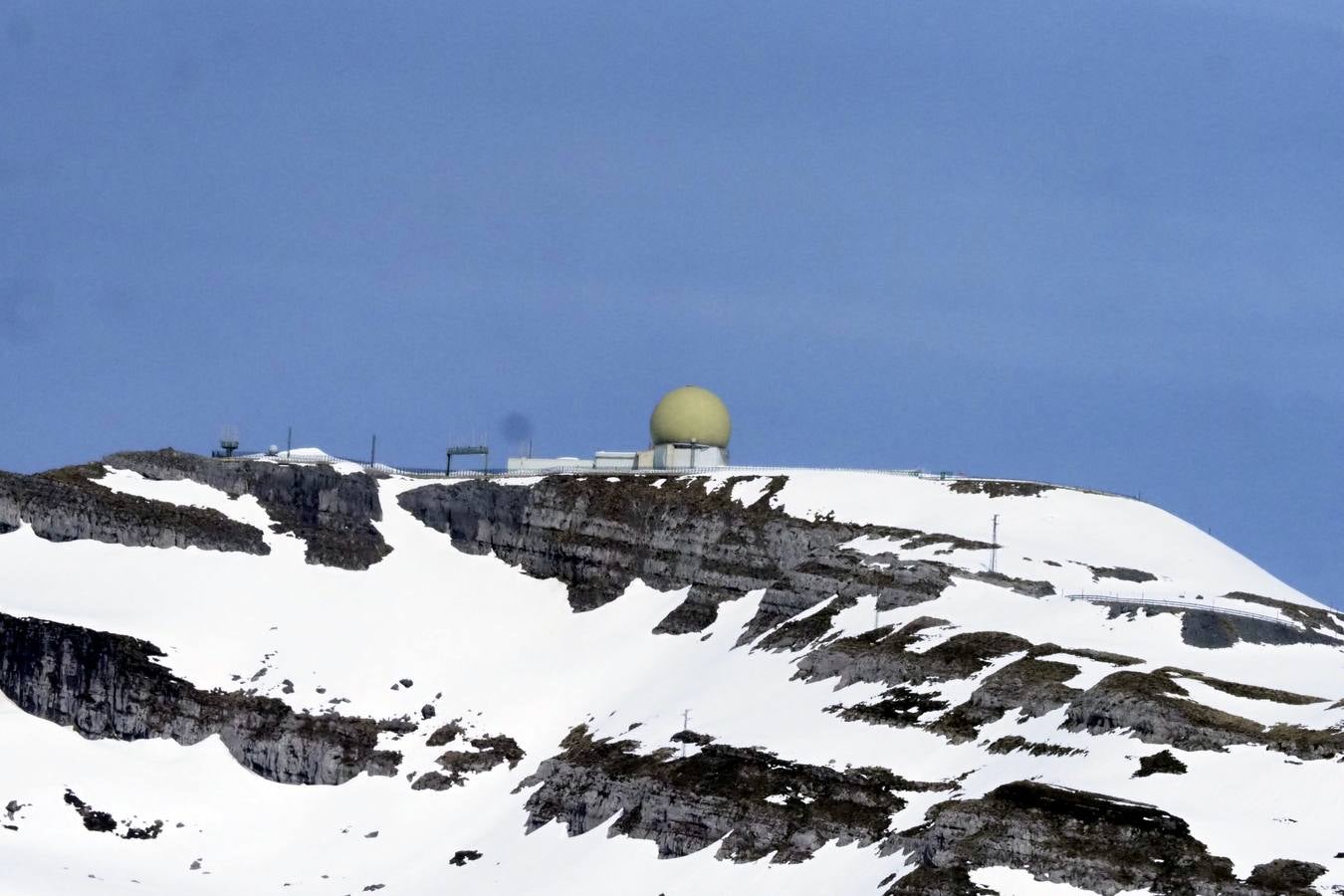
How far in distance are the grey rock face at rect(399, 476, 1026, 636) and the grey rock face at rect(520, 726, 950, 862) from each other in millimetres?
19841

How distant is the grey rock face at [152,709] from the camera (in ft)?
479

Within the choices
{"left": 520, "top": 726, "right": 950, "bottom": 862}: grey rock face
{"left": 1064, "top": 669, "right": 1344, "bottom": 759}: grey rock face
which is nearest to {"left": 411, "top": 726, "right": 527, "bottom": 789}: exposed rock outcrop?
{"left": 520, "top": 726, "right": 950, "bottom": 862}: grey rock face

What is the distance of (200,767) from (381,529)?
2964 cm

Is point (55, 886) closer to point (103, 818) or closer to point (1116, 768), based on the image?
point (103, 818)

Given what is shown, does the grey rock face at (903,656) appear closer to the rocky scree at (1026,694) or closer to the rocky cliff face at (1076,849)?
the rocky scree at (1026,694)

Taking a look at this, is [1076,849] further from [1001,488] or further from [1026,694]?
[1001,488]

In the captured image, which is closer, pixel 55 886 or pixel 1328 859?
pixel 1328 859

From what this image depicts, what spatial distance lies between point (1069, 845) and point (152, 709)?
68543 millimetres

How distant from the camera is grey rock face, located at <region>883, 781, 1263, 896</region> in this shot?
319ft

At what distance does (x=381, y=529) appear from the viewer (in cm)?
17188

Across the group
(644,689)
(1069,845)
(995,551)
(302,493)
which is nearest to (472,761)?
(644,689)

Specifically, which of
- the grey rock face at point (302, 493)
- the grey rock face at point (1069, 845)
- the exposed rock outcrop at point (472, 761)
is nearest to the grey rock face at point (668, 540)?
the grey rock face at point (302, 493)

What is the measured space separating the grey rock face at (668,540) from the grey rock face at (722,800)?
A: 19841 millimetres

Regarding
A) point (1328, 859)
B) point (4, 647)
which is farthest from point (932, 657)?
point (4, 647)
